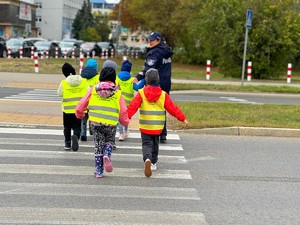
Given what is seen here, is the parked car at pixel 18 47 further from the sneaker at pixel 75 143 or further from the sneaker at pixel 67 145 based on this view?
the sneaker at pixel 75 143

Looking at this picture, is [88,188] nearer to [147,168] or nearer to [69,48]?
[147,168]

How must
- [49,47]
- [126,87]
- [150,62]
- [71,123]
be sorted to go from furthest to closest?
[49,47] → [126,87] → [150,62] → [71,123]

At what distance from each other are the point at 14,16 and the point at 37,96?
235 ft

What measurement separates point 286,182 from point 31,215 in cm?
364

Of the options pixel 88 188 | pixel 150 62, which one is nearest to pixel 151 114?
pixel 88 188

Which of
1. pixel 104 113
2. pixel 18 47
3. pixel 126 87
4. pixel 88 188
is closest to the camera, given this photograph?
pixel 88 188

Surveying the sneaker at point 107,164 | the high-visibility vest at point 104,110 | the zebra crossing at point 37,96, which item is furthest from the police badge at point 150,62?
the zebra crossing at point 37,96

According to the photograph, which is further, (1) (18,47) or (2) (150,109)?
(1) (18,47)

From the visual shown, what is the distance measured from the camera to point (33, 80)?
70.4ft

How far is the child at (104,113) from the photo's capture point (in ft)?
21.1

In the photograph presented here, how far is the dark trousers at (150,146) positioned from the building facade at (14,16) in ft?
235

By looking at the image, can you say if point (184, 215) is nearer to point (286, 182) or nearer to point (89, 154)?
point (286, 182)

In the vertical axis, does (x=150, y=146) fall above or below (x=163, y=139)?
above

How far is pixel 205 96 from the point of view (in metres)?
18.6
